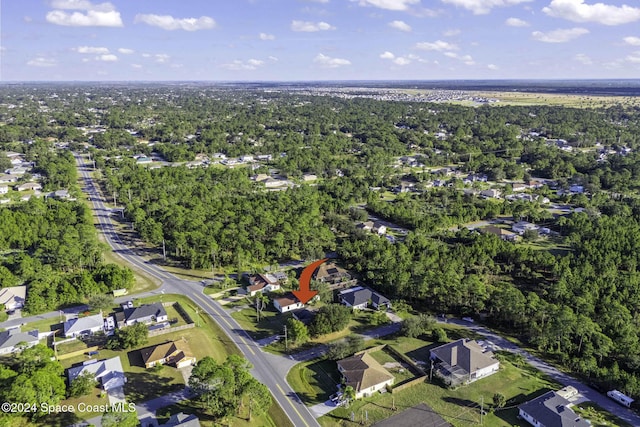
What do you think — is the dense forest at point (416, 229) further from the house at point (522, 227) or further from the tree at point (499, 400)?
the tree at point (499, 400)

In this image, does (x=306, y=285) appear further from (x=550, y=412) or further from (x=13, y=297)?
(x=13, y=297)

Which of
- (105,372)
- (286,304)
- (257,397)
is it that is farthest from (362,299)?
(105,372)

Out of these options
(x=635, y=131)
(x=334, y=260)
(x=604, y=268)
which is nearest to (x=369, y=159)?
(x=334, y=260)

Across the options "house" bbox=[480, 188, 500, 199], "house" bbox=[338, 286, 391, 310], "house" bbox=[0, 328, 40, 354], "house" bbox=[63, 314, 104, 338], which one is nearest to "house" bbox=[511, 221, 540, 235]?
"house" bbox=[480, 188, 500, 199]

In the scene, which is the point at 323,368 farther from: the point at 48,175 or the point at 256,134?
the point at 256,134

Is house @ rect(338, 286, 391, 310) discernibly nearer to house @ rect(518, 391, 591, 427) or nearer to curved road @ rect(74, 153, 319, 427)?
curved road @ rect(74, 153, 319, 427)
